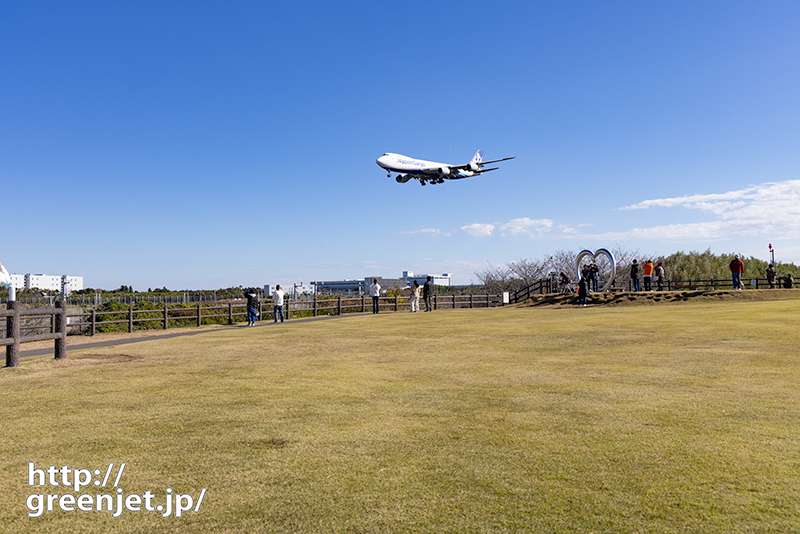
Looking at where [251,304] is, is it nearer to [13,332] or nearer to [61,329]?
[61,329]

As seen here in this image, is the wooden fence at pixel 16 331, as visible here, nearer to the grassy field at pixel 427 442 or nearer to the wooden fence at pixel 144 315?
the wooden fence at pixel 144 315

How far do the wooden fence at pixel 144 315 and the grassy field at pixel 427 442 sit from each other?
1.00 metres

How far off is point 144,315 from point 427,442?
30559 millimetres

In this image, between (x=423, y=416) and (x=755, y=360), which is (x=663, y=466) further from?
(x=755, y=360)

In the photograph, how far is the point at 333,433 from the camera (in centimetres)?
559

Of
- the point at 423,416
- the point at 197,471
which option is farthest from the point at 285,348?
the point at 197,471

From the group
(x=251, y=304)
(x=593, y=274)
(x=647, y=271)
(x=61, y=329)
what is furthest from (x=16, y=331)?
(x=593, y=274)

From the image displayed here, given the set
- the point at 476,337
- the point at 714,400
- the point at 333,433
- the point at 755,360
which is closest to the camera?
the point at 333,433

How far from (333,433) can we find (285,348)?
→ 28.9 ft

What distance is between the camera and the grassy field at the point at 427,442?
3.67 metres

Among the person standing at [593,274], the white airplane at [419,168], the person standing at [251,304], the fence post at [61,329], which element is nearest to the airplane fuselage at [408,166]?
the white airplane at [419,168]

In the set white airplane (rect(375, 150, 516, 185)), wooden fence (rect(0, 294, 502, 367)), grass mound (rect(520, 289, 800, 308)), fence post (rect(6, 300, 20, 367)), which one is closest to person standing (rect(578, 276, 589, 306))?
grass mound (rect(520, 289, 800, 308))

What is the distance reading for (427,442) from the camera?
522cm

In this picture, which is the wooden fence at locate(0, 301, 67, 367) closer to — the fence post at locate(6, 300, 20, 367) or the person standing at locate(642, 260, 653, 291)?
the fence post at locate(6, 300, 20, 367)
